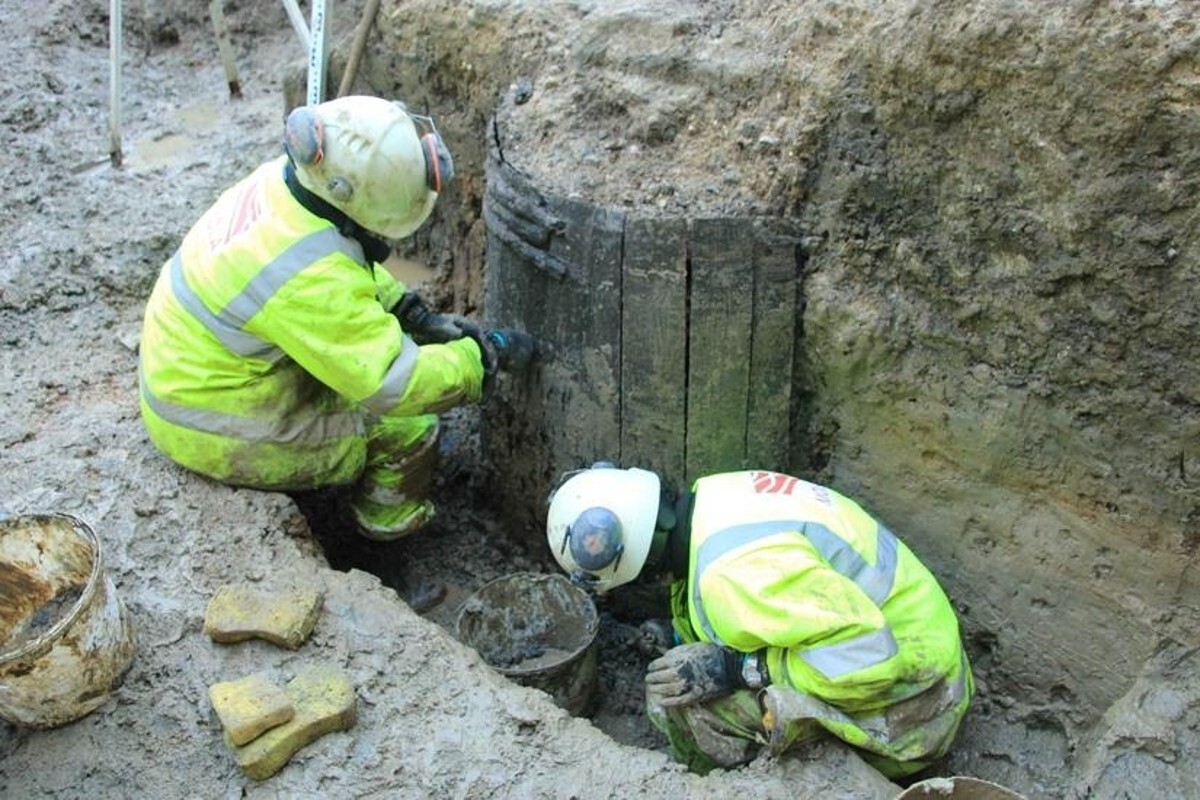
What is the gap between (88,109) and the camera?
5.89m

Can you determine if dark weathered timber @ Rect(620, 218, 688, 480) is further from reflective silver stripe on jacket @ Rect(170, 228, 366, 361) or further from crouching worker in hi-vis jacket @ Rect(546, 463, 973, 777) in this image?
reflective silver stripe on jacket @ Rect(170, 228, 366, 361)

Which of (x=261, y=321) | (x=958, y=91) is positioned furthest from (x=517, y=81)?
(x=958, y=91)

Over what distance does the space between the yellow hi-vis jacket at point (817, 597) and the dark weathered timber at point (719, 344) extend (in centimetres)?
37

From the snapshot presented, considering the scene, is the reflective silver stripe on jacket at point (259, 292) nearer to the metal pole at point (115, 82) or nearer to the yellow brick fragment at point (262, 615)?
the yellow brick fragment at point (262, 615)

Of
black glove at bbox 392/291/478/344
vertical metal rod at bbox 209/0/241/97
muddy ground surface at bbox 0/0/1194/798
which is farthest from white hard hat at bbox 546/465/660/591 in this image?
vertical metal rod at bbox 209/0/241/97

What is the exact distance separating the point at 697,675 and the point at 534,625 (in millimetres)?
893

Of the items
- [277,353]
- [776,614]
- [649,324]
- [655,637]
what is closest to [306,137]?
[277,353]

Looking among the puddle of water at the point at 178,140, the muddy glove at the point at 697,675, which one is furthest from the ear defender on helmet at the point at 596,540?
the puddle of water at the point at 178,140

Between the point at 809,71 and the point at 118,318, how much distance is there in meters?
2.86

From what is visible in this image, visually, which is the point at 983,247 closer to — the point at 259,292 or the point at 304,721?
the point at 259,292

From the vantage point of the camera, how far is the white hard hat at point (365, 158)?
3143mm

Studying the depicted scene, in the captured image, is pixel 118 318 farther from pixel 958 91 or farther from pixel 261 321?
pixel 958 91

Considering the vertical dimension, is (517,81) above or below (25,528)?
above

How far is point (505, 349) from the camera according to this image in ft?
12.0
